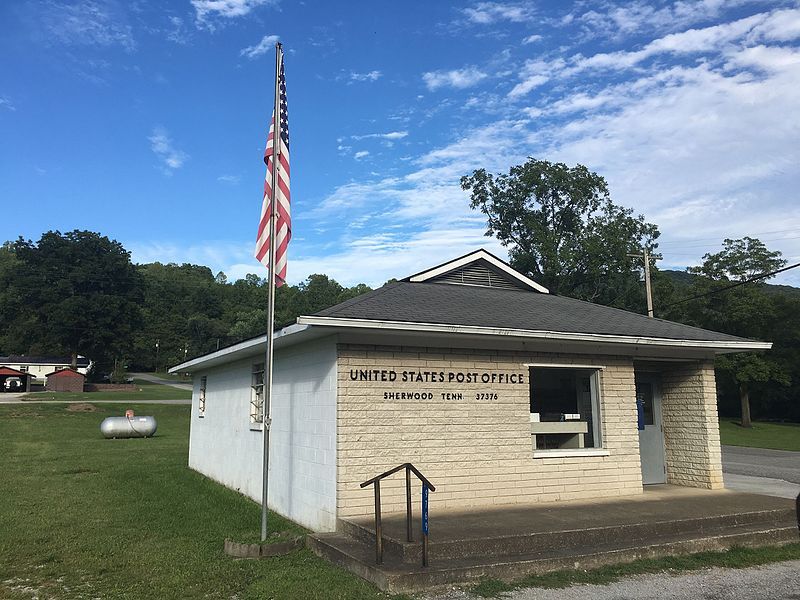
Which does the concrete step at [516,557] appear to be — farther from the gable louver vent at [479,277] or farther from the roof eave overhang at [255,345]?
the gable louver vent at [479,277]

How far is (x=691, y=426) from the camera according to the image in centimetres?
1086

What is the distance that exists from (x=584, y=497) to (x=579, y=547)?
8.41 feet

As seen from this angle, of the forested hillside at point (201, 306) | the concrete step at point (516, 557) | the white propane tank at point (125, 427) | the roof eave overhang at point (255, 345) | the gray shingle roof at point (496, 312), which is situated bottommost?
the concrete step at point (516, 557)

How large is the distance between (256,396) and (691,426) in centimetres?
780

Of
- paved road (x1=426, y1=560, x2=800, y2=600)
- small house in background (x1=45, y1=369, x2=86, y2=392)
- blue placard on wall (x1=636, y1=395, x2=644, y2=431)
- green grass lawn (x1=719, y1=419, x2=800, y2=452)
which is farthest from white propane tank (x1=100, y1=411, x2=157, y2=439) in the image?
small house in background (x1=45, y1=369, x2=86, y2=392)

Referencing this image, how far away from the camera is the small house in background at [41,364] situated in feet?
230

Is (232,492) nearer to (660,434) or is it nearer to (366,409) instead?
(366,409)

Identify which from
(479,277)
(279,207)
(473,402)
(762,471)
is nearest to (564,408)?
(473,402)

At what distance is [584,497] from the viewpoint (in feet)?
30.0

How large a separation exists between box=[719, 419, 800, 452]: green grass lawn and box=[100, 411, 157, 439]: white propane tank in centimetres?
2388

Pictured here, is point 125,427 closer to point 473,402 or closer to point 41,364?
point 473,402

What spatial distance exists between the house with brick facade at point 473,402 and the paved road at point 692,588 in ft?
8.57

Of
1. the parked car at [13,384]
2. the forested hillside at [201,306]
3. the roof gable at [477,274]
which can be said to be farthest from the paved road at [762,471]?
the parked car at [13,384]

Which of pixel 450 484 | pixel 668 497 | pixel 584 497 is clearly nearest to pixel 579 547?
pixel 450 484
